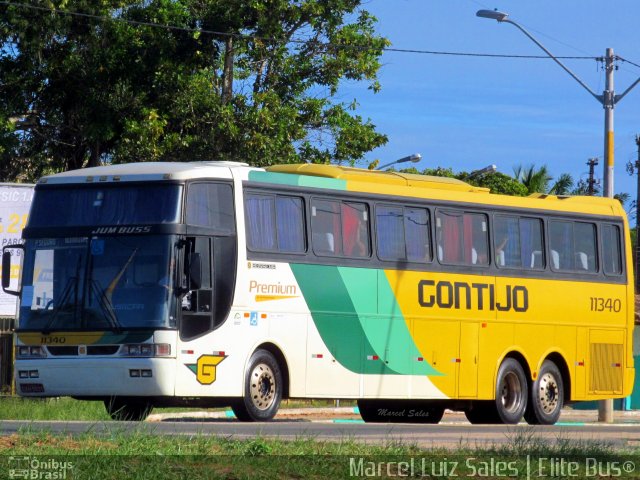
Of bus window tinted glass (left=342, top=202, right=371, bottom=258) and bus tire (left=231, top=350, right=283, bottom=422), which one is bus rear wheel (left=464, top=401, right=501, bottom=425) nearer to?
bus window tinted glass (left=342, top=202, right=371, bottom=258)

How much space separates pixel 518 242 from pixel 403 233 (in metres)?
2.73

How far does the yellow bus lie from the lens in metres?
18.6

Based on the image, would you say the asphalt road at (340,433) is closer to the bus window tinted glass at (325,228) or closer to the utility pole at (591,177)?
the bus window tinted glass at (325,228)

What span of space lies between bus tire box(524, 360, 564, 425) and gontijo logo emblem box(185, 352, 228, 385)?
695 cm

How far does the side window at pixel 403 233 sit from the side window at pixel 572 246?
3017 millimetres

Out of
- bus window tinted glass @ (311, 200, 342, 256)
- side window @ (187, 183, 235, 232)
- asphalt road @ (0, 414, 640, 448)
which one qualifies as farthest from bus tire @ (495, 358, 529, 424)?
side window @ (187, 183, 235, 232)

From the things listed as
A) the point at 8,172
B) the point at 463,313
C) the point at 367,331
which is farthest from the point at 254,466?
the point at 8,172

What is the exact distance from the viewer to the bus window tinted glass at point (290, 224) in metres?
19.9

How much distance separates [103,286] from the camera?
18.6 m

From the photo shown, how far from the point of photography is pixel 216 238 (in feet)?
62.3

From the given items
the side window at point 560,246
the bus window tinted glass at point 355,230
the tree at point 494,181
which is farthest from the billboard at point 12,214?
the tree at point 494,181

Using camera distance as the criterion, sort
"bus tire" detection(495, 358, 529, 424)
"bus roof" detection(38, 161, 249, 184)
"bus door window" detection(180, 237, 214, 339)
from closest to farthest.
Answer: "bus door window" detection(180, 237, 214, 339) → "bus roof" detection(38, 161, 249, 184) → "bus tire" detection(495, 358, 529, 424)

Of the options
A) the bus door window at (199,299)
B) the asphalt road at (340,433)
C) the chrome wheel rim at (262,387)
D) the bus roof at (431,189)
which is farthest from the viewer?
the bus roof at (431,189)

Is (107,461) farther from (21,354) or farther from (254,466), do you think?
(21,354)
